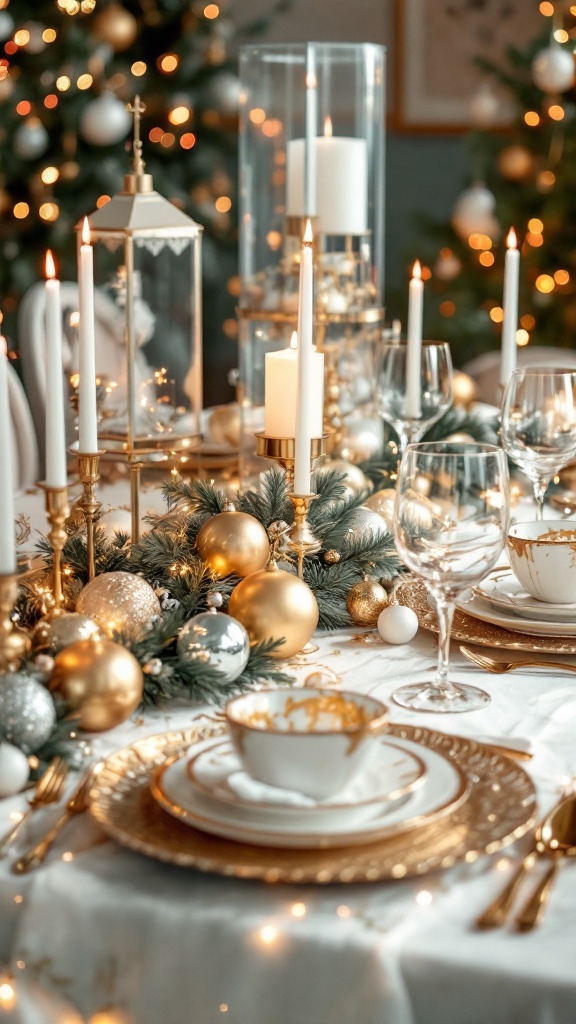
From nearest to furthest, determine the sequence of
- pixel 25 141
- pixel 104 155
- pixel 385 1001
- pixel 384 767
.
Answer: pixel 385 1001, pixel 384 767, pixel 25 141, pixel 104 155

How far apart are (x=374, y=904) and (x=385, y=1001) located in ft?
0.17

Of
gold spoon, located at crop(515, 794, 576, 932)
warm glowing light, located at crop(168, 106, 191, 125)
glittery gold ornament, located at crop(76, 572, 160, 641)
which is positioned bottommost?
gold spoon, located at crop(515, 794, 576, 932)

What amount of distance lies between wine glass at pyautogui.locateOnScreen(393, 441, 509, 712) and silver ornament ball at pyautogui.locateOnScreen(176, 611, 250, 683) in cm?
14

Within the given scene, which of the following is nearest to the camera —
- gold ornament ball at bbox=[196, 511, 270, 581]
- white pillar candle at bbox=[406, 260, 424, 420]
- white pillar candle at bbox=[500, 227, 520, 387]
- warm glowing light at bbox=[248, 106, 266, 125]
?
gold ornament ball at bbox=[196, 511, 270, 581]

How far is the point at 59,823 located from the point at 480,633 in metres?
0.47

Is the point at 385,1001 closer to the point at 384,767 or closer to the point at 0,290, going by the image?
the point at 384,767

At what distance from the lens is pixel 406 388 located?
Answer: 1.49m

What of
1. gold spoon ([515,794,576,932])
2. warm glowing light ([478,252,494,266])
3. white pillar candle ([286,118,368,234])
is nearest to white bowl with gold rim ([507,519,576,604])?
gold spoon ([515,794,576,932])

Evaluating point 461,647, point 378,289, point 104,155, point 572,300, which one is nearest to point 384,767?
point 461,647

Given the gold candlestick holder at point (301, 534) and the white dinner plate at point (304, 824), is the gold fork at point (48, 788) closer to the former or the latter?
the white dinner plate at point (304, 824)

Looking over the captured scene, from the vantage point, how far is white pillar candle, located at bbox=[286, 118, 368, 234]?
1765 mm

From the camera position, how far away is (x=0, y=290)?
3.84 metres

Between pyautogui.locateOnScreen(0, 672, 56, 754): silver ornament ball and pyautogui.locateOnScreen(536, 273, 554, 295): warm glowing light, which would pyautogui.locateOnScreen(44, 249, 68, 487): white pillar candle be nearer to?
pyautogui.locateOnScreen(0, 672, 56, 754): silver ornament ball

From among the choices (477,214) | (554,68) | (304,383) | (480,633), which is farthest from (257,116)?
(477,214)
